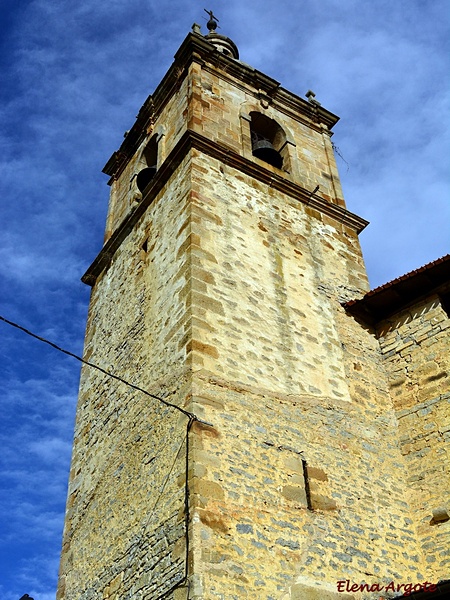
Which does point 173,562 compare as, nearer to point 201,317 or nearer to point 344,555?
point 344,555

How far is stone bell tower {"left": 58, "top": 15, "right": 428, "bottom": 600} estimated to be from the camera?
263 inches

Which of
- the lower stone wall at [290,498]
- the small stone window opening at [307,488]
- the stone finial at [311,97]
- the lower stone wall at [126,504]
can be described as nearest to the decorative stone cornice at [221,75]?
the stone finial at [311,97]

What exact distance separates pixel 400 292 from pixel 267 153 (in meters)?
3.98

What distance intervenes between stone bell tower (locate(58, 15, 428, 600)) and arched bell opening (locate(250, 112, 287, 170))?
Result: 54 millimetres

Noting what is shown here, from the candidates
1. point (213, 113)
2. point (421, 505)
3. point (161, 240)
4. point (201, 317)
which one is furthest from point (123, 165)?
point (421, 505)

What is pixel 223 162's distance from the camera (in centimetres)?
1059

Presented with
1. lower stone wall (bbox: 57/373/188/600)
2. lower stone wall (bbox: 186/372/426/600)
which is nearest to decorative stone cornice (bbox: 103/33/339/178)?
lower stone wall (bbox: 57/373/188/600)

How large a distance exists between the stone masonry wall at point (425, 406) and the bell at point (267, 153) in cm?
394

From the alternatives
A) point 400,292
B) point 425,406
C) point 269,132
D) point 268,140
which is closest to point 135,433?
point 425,406

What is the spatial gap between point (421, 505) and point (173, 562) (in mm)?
3163

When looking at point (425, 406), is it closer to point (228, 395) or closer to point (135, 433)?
point (228, 395)

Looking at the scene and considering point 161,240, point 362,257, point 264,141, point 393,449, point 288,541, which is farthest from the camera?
point 264,141

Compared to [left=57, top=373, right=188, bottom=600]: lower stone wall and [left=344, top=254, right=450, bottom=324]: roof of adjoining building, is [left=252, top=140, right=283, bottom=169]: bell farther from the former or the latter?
[left=57, top=373, right=188, bottom=600]: lower stone wall

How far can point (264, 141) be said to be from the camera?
12.2 metres
